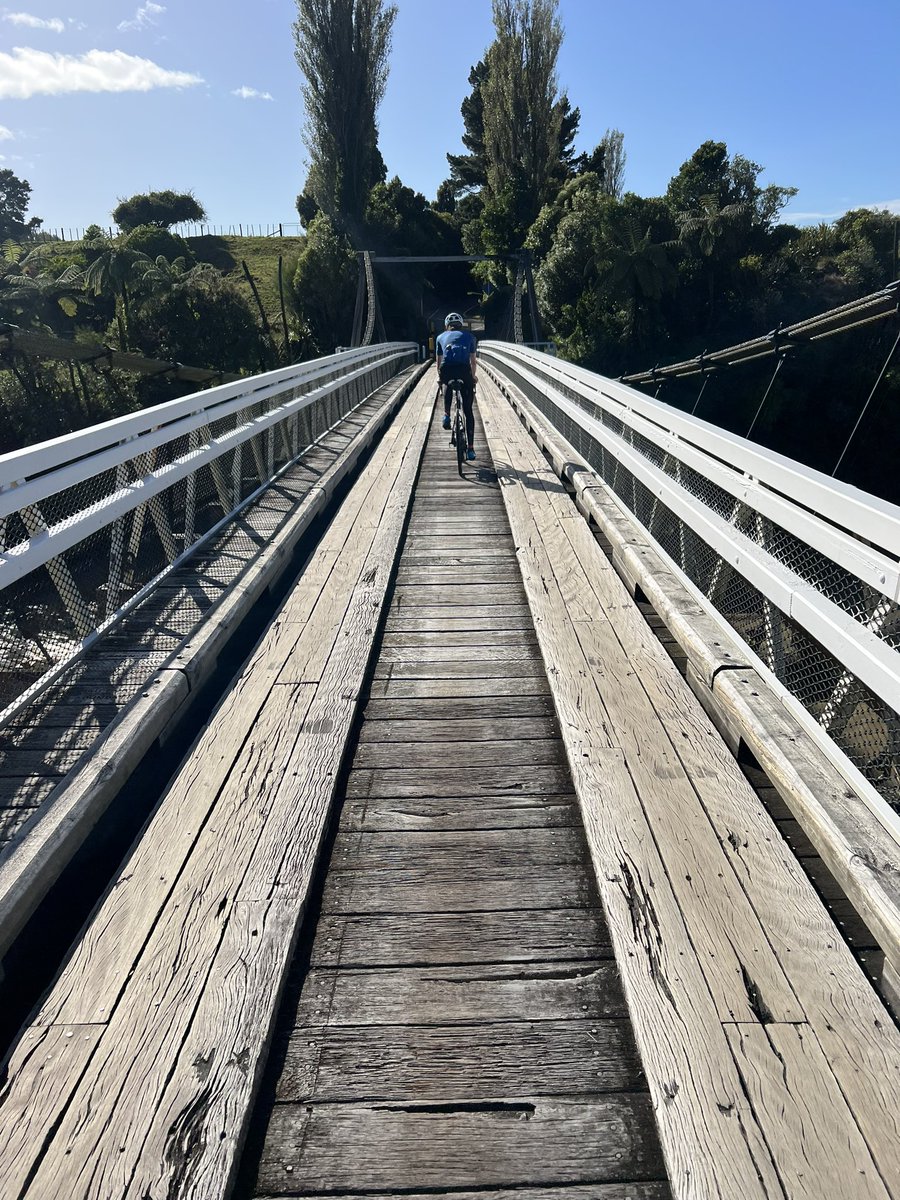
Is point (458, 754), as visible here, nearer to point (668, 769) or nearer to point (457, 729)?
point (457, 729)

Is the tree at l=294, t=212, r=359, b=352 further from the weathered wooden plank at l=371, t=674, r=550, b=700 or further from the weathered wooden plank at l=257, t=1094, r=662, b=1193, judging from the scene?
the weathered wooden plank at l=257, t=1094, r=662, b=1193

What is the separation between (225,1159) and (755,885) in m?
1.53

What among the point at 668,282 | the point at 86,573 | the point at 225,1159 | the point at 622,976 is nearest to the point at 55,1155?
the point at 225,1159

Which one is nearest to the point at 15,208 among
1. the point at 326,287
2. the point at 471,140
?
the point at 471,140

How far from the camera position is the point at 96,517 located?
12.2 feet

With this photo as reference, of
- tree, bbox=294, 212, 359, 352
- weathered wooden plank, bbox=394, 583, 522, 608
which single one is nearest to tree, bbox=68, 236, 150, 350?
tree, bbox=294, 212, 359, 352

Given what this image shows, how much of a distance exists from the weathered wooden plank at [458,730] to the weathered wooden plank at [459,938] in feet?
3.18

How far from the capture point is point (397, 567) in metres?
5.49

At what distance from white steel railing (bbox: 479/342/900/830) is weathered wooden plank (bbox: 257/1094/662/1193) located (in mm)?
1158

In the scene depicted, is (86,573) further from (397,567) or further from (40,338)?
(40,338)

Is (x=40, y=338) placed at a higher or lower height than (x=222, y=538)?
lower

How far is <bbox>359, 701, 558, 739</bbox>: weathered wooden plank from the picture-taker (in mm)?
3275

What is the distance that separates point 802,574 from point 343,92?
6035cm

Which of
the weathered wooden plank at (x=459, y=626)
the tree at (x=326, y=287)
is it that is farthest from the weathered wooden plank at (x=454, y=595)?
the tree at (x=326, y=287)
